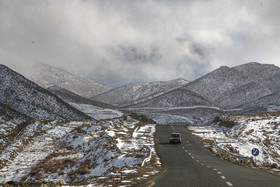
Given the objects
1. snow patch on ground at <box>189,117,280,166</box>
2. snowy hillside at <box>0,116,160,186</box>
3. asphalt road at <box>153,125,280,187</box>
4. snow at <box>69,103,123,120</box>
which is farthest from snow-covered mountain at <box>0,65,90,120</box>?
asphalt road at <box>153,125,280,187</box>

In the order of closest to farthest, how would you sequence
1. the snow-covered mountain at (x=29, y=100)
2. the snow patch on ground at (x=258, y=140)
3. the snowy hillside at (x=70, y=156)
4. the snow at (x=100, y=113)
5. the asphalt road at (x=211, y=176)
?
the asphalt road at (x=211, y=176) → the snowy hillside at (x=70, y=156) → the snow patch on ground at (x=258, y=140) → the snow-covered mountain at (x=29, y=100) → the snow at (x=100, y=113)

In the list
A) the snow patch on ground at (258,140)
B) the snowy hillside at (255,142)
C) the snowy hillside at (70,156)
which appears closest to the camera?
the snowy hillside at (70,156)

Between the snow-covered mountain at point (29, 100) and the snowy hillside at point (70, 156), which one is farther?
the snow-covered mountain at point (29, 100)

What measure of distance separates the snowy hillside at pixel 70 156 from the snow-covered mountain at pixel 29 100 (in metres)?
21.9

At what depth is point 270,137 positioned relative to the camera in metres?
45.9

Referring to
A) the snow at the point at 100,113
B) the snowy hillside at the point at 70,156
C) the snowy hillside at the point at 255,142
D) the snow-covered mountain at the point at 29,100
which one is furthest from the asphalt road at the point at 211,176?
the snow at the point at 100,113

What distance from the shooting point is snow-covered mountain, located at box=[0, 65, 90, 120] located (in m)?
80.4

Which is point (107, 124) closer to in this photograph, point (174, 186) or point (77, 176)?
point (77, 176)

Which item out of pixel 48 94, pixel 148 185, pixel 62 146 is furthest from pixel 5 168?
pixel 48 94

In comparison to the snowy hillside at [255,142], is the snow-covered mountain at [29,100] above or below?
above

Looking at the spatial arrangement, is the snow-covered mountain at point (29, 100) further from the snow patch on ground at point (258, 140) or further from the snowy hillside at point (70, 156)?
the snow patch on ground at point (258, 140)

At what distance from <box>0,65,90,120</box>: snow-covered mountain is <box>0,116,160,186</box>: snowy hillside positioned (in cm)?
2185

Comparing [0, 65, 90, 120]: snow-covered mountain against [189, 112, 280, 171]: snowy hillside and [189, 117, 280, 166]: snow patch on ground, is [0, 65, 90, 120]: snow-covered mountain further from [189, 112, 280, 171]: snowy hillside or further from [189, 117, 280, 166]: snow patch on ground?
[189, 117, 280, 166]: snow patch on ground

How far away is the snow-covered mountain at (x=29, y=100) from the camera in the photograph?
8044cm
